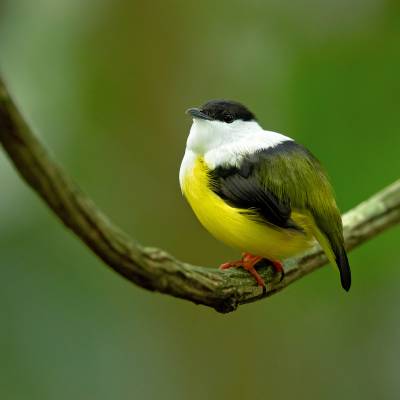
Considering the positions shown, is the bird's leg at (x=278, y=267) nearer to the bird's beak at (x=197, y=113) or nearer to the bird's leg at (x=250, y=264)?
the bird's leg at (x=250, y=264)

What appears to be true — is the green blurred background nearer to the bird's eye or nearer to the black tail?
the bird's eye

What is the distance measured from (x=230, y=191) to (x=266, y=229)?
0.75ft

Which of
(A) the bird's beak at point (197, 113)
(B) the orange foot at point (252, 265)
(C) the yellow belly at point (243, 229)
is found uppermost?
(A) the bird's beak at point (197, 113)

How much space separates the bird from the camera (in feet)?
9.97

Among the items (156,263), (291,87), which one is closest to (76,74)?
(291,87)

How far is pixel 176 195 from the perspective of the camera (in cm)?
507

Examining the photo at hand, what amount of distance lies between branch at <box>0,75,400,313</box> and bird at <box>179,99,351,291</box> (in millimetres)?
168

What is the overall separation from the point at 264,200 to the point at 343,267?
1.40 ft

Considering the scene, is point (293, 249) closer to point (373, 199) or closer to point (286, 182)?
point (286, 182)

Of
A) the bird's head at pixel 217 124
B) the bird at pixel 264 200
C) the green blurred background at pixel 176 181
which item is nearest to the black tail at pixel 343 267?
the bird at pixel 264 200

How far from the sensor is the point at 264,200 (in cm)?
304

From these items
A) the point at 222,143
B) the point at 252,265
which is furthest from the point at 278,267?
the point at 222,143

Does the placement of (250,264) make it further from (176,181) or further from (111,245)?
(176,181)

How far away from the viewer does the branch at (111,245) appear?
1588mm
